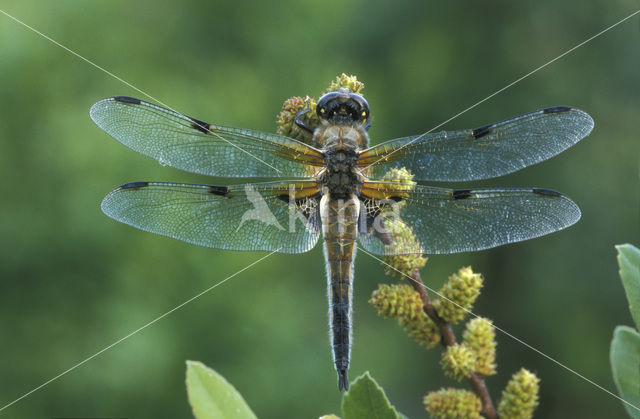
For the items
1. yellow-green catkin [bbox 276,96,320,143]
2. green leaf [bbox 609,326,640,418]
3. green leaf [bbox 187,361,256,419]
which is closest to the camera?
green leaf [bbox 187,361,256,419]

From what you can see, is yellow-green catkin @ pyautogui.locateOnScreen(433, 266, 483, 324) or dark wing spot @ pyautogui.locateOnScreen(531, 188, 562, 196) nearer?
yellow-green catkin @ pyautogui.locateOnScreen(433, 266, 483, 324)

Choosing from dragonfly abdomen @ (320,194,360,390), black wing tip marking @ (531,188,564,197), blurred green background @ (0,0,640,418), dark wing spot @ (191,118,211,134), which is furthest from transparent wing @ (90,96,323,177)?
blurred green background @ (0,0,640,418)

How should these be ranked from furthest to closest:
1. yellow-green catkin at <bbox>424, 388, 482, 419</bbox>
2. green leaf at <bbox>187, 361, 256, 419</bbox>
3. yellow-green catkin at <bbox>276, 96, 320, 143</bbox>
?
yellow-green catkin at <bbox>276, 96, 320, 143</bbox> → yellow-green catkin at <bbox>424, 388, 482, 419</bbox> → green leaf at <bbox>187, 361, 256, 419</bbox>

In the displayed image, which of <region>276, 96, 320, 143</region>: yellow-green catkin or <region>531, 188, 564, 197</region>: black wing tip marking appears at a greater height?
<region>276, 96, 320, 143</region>: yellow-green catkin

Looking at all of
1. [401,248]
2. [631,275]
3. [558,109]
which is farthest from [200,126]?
[631,275]

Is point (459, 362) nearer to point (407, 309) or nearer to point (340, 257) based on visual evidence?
point (407, 309)

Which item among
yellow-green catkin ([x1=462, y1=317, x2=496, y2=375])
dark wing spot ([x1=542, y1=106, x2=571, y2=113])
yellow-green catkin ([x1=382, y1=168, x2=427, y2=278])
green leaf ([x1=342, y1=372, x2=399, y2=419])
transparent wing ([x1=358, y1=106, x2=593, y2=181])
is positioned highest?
dark wing spot ([x1=542, y1=106, x2=571, y2=113])

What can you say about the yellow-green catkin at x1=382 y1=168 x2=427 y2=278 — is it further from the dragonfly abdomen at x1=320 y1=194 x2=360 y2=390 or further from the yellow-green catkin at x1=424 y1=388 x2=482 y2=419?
the yellow-green catkin at x1=424 y1=388 x2=482 y2=419
